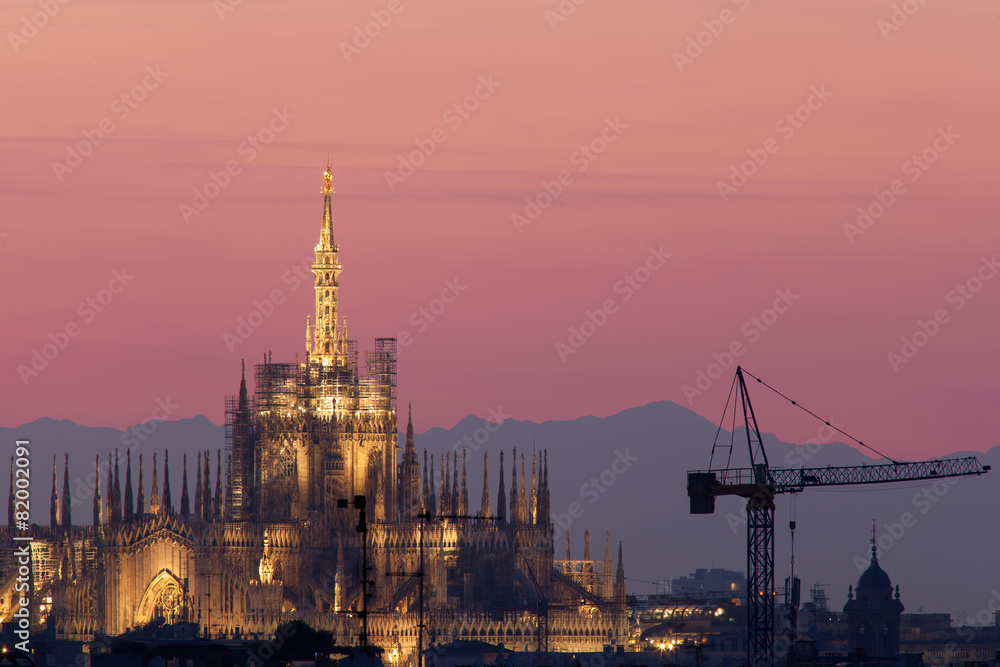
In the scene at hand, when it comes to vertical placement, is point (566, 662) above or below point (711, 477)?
below

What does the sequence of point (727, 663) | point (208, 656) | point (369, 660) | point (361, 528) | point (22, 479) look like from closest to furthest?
point (361, 528), point (369, 660), point (208, 656), point (22, 479), point (727, 663)

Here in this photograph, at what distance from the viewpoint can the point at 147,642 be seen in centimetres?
18775

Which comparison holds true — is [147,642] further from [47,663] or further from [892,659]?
[892,659]

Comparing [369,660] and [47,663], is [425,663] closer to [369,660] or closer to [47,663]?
[47,663]

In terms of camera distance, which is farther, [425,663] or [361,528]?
[425,663]

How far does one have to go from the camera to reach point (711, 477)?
187875mm

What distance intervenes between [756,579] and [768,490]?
725 cm

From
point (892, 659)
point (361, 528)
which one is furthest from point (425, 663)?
point (361, 528)

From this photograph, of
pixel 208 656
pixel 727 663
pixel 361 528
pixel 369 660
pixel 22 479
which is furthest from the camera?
pixel 727 663

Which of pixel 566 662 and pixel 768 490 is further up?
pixel 768 490

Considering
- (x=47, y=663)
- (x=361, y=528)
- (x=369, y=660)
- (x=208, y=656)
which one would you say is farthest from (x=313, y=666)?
(x=361, y=528)

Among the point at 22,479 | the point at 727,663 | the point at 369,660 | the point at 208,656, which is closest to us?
the point at 369,660

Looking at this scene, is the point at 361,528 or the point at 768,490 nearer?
the point at 361,528

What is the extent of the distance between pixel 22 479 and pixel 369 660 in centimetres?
6949
